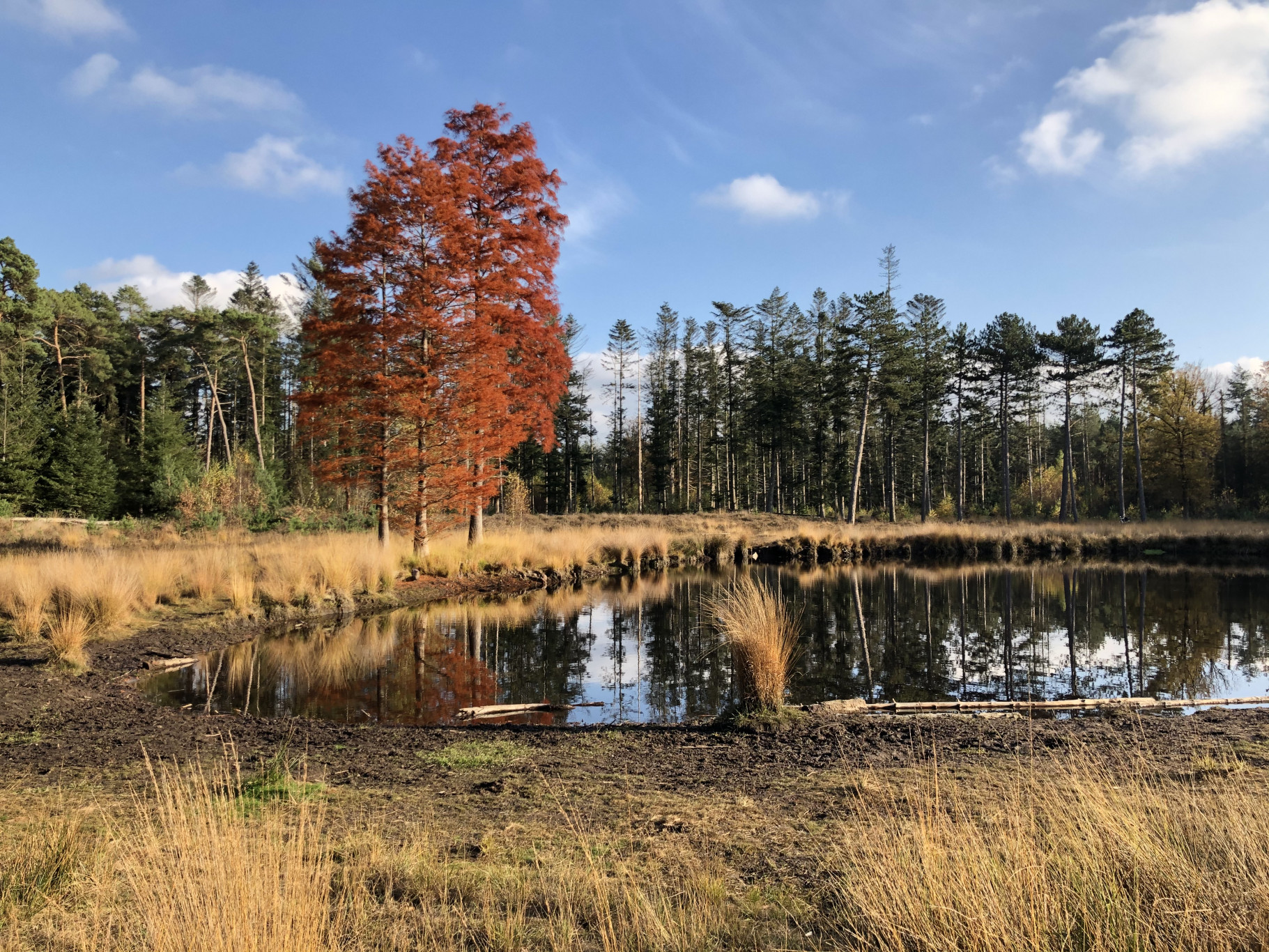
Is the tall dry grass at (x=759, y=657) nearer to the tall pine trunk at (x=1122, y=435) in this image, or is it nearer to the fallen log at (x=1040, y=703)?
the fallen log at (x=1040, y=703)

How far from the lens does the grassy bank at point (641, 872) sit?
2232mm

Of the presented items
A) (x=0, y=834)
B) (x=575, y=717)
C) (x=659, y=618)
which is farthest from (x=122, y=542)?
(x=0, y=834)

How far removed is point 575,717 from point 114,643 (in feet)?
23.6

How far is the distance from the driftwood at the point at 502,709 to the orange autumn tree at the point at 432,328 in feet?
32.7

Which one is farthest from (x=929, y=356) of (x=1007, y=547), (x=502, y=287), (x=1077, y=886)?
(x=1077, y=886)

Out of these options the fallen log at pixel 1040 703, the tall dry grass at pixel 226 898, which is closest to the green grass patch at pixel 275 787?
the tall dry grass at pixel 226 898

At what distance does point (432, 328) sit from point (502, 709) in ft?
Result: 36.7

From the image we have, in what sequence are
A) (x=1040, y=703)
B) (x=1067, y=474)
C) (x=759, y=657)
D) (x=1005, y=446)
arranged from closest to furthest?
1. (x=759, y=657)
2. (x=1040, y=703)
3. (x=1067, y=474)
4. (x=1005, y=446)

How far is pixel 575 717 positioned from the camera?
7.76m

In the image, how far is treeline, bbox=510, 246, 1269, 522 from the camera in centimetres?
4075

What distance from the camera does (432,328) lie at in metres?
16.4

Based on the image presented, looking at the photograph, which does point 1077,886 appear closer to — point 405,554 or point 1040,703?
point 1040,703

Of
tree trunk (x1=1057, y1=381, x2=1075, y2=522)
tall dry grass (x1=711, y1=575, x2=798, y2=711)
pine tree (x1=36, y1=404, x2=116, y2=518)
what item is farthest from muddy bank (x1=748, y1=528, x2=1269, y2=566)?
pine tree (x1=36, y1=404, x2=116, y2=518)

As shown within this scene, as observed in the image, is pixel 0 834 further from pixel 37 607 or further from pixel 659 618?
pixel 659 618
